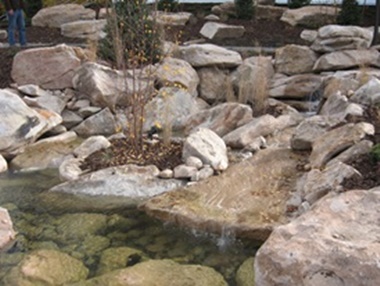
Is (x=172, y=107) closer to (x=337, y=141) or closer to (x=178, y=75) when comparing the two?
(x=178, y=75)

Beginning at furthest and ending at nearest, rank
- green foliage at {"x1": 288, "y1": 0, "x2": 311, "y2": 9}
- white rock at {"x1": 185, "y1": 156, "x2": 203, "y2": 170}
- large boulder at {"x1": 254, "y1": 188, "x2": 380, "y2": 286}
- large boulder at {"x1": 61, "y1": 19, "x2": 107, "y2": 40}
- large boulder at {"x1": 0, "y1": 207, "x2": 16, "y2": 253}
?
green foliage at {"x1": 288, "y1": 0, "x2": 311, "y2": 9} → large boulder at {"x1": 61, "y1": 19, "x2": 107, "y2": 40} → white rock at {"x1": 185, "y1": 156, "x2": 203, "y2": 170} → large boulder at {"x1": 0, "y1": 207, "x2": 16, "y2": 253} → large boulder at {"x1": 254, "y1": 188, "x2": 380, "y2": 286}

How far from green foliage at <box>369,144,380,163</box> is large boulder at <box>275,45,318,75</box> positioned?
5.27m

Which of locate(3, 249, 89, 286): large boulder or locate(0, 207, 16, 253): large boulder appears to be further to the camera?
locate(0, 207, 16, 253): large boulder

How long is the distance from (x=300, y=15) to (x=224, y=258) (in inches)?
412

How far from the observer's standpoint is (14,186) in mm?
5754

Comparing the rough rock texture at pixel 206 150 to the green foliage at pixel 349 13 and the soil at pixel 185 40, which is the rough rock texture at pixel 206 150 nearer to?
the soil at pixel 185 40

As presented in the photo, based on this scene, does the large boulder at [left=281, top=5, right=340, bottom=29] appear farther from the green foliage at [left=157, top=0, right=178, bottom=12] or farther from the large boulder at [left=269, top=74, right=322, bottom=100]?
the large boulder at [left=269, top=74, right=322, bottom=100]

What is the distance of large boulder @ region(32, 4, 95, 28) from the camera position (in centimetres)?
1352

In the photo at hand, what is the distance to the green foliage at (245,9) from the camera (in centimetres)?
1376

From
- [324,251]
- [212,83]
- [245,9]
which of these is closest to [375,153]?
[324,251]

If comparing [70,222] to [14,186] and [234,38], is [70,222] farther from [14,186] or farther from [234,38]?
[234,38]

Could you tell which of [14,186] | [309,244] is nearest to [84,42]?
[14,186]

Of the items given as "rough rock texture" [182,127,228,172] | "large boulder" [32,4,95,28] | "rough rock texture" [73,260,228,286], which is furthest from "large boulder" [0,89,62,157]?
"large boulder" [32,4,95,28]

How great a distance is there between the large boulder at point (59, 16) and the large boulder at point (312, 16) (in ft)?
17.8
